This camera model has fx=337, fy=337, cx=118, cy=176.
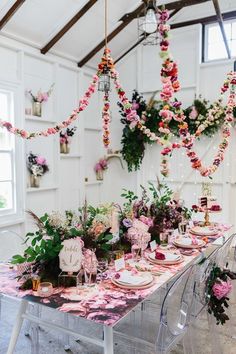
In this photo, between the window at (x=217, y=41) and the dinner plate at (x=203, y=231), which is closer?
the dinner plate at (x=203, y=231)

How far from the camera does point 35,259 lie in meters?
2.06

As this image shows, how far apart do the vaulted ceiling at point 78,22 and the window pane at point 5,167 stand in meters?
1.52

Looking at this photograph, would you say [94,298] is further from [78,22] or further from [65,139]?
[78,22]

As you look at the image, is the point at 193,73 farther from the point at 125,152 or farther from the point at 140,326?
the point at 140,326

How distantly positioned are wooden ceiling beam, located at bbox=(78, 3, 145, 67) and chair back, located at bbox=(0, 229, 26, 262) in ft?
11.5

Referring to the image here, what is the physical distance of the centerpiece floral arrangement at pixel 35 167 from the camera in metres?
4.61

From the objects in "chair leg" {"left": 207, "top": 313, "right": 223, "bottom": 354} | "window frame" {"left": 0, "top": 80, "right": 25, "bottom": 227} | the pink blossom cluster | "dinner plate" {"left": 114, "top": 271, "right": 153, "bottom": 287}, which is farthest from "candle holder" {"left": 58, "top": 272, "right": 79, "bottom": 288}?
the pink blossom cluster

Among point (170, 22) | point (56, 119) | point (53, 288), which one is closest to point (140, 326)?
point (53, 288)

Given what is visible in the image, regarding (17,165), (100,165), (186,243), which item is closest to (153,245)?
(186,243)

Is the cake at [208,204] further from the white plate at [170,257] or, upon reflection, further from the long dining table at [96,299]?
the long dining table at [96,299]

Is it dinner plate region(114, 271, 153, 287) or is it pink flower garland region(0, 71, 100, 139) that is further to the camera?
pink flower garland region(0, 71, 100, 139)

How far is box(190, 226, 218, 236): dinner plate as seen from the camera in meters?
3.32

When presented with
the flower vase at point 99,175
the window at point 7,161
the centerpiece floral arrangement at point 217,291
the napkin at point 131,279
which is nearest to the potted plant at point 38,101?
the window at point 7,161

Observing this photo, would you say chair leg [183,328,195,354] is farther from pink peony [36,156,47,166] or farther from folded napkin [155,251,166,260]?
pink peony [36,156,47,166]
